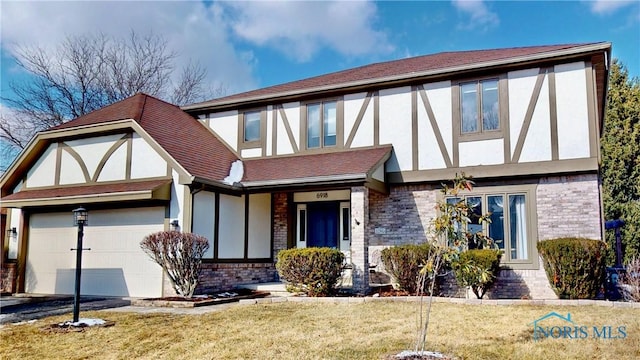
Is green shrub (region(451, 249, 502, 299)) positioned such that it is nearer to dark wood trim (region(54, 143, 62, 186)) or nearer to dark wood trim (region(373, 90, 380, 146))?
dark wood trim (region(373, 90, 380, 146))

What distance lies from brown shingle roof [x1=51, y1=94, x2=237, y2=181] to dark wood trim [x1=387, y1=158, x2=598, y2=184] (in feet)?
15.2

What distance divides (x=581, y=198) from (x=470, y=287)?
3.08 metres

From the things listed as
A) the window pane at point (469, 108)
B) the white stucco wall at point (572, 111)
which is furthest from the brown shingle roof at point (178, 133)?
the white stucco wall at point (572, 111)

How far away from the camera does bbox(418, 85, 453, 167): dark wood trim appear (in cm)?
1227

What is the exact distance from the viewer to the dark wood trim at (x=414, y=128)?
12.6 meters

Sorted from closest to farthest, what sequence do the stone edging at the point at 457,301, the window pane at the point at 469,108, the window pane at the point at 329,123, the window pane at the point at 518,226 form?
the stone edging at the point at 457,301
the window pane at the point at 518,226
the window pane at the point at 469,108
the window pane at the point at 329,123

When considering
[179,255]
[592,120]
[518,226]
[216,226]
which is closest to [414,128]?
[518,226]

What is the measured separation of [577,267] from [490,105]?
4156 millimetres

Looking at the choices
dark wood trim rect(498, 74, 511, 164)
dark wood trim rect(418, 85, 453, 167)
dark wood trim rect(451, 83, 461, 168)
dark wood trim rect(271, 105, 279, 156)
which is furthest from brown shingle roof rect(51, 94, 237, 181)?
dark wood trim rect(498, 74, 511, 164)

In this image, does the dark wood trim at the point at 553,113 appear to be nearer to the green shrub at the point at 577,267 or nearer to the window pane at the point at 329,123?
the green shrub at the point at 577,267

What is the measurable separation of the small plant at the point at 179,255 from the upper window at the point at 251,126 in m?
4.51

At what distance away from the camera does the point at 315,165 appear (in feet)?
42.4

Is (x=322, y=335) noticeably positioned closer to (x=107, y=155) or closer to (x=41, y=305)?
(x=41, y=305)

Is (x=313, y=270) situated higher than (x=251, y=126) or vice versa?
(x=251, y=126)
